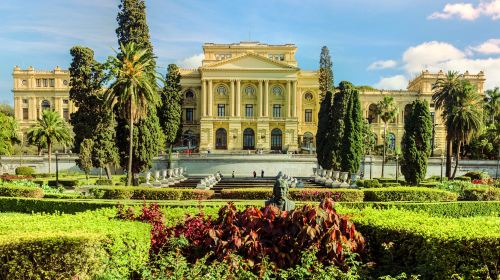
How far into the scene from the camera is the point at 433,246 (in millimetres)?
7051

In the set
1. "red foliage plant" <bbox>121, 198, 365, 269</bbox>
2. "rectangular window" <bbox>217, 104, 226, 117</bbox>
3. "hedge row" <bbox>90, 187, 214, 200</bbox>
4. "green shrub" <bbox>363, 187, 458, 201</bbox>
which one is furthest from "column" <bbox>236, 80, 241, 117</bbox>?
"red foliage plant" <bbox>121, 198, 365, 269</bbox>

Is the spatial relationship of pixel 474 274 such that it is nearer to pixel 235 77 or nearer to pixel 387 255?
pixel 387 255

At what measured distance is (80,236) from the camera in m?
6.72

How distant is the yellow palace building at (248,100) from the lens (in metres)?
69.0

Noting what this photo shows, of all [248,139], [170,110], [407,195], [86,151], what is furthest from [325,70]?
[407,195]

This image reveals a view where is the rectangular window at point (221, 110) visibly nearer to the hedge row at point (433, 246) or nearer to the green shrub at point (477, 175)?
the green shrub at point (477, 175)

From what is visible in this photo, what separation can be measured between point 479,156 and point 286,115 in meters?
27.3

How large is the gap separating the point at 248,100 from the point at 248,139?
6222mm

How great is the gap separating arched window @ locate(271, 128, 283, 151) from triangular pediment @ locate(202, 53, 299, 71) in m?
9.75

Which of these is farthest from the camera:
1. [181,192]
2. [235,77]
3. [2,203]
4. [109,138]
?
[235,77]

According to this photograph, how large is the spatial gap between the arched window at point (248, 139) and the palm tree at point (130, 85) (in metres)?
40.0

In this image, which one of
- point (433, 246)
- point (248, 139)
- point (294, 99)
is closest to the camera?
point (433, 246)

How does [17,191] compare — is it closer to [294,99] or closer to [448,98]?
[448,98]

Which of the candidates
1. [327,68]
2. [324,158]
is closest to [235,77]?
[327,68]
